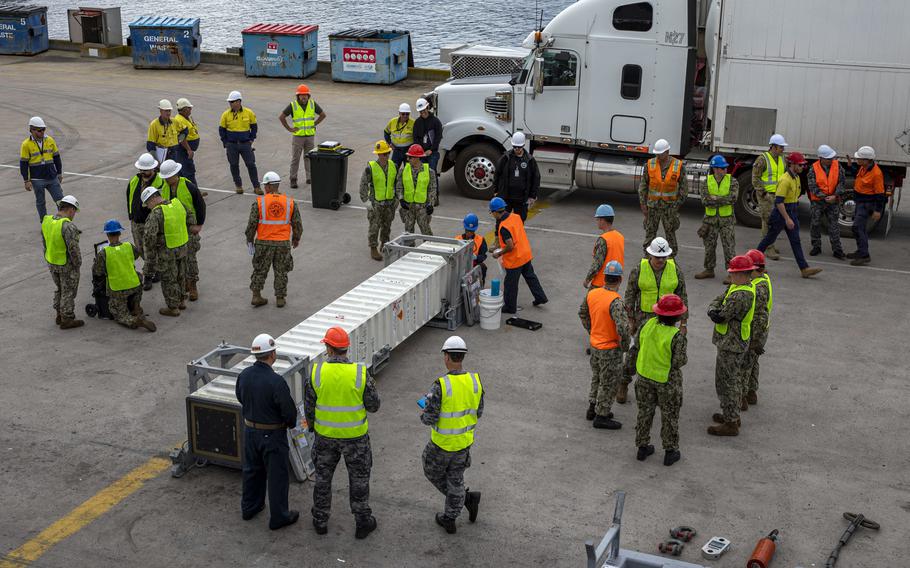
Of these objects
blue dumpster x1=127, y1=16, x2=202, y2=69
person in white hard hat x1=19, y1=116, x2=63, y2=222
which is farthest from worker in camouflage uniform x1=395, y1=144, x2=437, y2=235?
blue dumpster x1=127, y1=16, x2=202, y2=69

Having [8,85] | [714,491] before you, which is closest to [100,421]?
[714,491]

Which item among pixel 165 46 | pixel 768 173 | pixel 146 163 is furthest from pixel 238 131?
pixel 165 46

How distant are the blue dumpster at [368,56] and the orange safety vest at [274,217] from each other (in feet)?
55.6

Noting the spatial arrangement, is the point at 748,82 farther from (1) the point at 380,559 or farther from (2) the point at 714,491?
(1) the point at 380,559

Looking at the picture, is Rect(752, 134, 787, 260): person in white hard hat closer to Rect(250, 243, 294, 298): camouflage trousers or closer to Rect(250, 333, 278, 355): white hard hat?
Rect(250, 243, 294, 298): camouflage trousers

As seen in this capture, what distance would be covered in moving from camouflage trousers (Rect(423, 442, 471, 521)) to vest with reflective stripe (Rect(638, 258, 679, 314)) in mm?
3357

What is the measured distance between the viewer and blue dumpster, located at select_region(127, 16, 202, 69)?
32.2 metres

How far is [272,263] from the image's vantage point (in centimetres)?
1412

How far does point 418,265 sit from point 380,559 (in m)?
5.26

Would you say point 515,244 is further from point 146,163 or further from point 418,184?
point 146,163

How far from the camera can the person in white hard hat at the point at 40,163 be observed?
1669 cm

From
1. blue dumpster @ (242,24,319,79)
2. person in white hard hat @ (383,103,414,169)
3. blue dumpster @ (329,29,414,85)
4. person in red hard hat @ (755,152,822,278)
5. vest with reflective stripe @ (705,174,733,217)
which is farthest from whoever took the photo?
blue dumpster @ (242,24,319,79)

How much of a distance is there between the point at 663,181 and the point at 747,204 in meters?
3.27

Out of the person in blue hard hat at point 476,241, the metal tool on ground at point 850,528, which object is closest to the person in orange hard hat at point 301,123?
the person in blue hard hat at point 476,241
